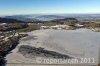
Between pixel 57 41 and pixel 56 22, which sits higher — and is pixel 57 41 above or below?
below

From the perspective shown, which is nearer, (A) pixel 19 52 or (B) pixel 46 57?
(B) pixel 46 57

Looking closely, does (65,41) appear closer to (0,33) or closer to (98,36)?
(98,36)

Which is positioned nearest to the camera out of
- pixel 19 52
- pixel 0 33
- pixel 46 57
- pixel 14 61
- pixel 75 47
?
pixel 14 61

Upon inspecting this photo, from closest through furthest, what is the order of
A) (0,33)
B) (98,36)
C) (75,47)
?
(75,47) < (0,33) < (98,36)

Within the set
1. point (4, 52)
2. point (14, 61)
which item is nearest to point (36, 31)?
point (4, 52)

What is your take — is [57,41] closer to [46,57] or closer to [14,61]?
[46,57]

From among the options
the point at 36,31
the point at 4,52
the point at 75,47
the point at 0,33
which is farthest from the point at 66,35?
the point at 4,52
